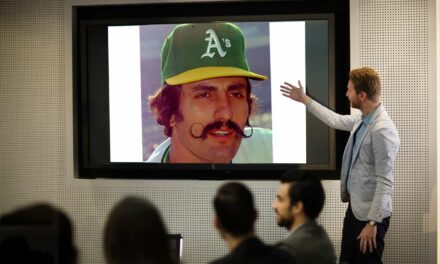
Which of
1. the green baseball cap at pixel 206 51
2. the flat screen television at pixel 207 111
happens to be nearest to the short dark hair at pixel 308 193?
the flat screen television at pixel 207 111

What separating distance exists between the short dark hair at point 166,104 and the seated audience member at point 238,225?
95.9 inches

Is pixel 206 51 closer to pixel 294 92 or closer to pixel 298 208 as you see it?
pixel 294 92

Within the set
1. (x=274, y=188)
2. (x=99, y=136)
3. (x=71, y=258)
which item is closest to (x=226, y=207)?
(x=71, y=258)

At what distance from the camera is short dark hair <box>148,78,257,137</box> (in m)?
4.89

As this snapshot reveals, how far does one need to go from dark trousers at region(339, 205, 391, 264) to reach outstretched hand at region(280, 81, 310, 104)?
96 centimetres

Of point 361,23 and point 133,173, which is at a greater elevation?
point 361,23

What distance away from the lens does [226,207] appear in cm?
247

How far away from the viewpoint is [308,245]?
104 inches

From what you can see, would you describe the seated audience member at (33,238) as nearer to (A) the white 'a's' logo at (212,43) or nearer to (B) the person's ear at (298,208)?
(B) the person's ear at (298,208)

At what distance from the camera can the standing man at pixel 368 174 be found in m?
3.71

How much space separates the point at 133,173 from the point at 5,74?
1.17 m

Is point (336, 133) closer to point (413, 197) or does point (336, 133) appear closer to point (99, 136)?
point (413, 197)

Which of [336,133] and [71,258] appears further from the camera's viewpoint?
[336,133]

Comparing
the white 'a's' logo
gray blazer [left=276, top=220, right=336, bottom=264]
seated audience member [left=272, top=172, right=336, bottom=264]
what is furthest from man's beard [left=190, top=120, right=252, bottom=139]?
gray blazer [left=276, top=220, right=336, bottom=264]
